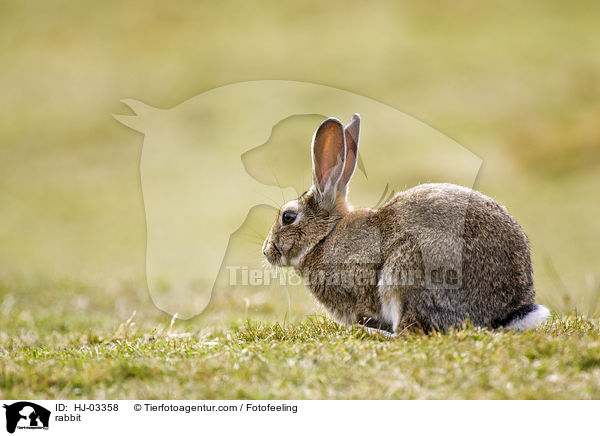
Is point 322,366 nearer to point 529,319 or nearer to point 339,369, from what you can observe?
point 339,369

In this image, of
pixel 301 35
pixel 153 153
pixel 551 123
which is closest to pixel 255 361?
pixel 153 153

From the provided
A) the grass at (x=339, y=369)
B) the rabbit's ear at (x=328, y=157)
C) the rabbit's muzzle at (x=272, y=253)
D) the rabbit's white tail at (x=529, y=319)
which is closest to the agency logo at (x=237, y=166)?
the rabbit's muzzle at (x=272, y=253)

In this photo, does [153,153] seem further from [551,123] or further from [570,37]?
[570,37]

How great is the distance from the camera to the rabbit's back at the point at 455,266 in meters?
5.68

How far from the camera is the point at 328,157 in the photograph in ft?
22.2

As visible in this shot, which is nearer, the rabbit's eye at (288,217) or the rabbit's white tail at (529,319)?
the rabbit's white tail at (529,319)

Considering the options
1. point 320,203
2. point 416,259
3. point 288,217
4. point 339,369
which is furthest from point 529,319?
point 288,217

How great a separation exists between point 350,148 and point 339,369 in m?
2.88

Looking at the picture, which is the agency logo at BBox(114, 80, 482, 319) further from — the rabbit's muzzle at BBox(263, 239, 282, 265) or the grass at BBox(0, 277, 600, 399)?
the grass at BBox(0, 277, 600, 399)

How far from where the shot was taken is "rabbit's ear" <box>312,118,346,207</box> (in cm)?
662

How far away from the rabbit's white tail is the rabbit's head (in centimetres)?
206
